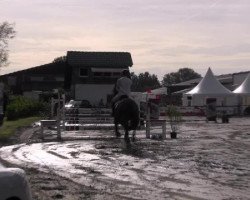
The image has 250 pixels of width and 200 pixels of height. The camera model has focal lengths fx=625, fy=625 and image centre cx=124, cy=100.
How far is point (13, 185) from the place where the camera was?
5.98 metres

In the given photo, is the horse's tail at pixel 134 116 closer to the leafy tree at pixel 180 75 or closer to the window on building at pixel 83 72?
the window on building at pixel 83 72

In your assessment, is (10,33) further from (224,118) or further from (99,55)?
(224,118)

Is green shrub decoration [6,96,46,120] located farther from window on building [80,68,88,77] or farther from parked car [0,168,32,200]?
parked car [0,168,32,200]

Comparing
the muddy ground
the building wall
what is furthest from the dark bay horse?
the building wall

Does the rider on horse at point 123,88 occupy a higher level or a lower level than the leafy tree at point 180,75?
lower

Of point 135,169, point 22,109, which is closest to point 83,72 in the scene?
point 22,109

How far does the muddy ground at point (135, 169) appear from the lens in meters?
10.0

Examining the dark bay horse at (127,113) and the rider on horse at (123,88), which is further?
the rider on horse at (123,88)

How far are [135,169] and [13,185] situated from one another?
7.05 meters

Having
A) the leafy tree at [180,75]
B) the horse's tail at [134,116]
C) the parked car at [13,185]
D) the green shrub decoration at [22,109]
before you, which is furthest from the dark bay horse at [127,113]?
the leafy tree at [180,75]

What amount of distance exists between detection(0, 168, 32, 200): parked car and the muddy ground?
11.0 ft

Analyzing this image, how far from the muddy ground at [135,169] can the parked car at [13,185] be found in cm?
335

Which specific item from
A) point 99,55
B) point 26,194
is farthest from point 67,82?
point 26,194

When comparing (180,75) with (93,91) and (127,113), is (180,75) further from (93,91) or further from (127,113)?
(127,113)
